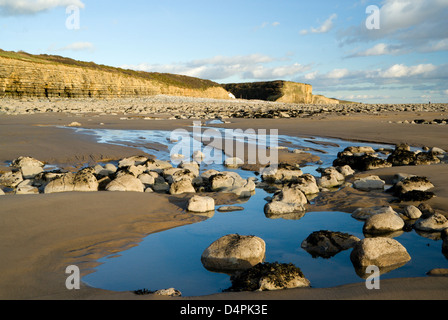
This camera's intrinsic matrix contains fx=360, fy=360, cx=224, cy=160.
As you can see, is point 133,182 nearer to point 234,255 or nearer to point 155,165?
point 155,165

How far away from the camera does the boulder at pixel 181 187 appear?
5543mm

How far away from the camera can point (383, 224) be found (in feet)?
13.2

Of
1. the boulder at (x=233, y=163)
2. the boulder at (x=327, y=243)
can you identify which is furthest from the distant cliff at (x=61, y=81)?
the boulder at (x=327, y=243)

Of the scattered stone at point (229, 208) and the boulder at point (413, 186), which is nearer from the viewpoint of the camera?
the scattered stone at point (229, 208)

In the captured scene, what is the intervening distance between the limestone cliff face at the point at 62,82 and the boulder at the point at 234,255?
129 feet

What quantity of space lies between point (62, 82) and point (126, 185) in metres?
39.8

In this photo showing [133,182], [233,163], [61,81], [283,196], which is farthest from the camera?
[61,81]

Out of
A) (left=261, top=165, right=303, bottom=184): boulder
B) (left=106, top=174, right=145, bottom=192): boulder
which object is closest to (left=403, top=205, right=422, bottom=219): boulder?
(left=261, top=165, right=303, bottom=184): boulder

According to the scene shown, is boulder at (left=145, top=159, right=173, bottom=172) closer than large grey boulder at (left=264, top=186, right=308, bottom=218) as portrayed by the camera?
No

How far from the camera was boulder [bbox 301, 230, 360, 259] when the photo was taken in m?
3.49

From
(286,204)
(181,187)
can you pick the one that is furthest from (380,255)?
(181,187)

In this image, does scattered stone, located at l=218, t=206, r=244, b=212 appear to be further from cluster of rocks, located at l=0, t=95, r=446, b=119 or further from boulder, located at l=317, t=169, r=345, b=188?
cluster of rocks, located at l=0, t=95, r=446, b=119

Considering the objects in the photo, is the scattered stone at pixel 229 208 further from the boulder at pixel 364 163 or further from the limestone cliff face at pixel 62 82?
the limestone cliff face at pixel 62 82

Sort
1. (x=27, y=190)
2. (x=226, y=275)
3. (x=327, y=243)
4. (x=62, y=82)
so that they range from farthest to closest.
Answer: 1. (x=62, y=82)
2. (x=27, y=190)
3. (x=327, y=243)
4. (x=226, y=275)
